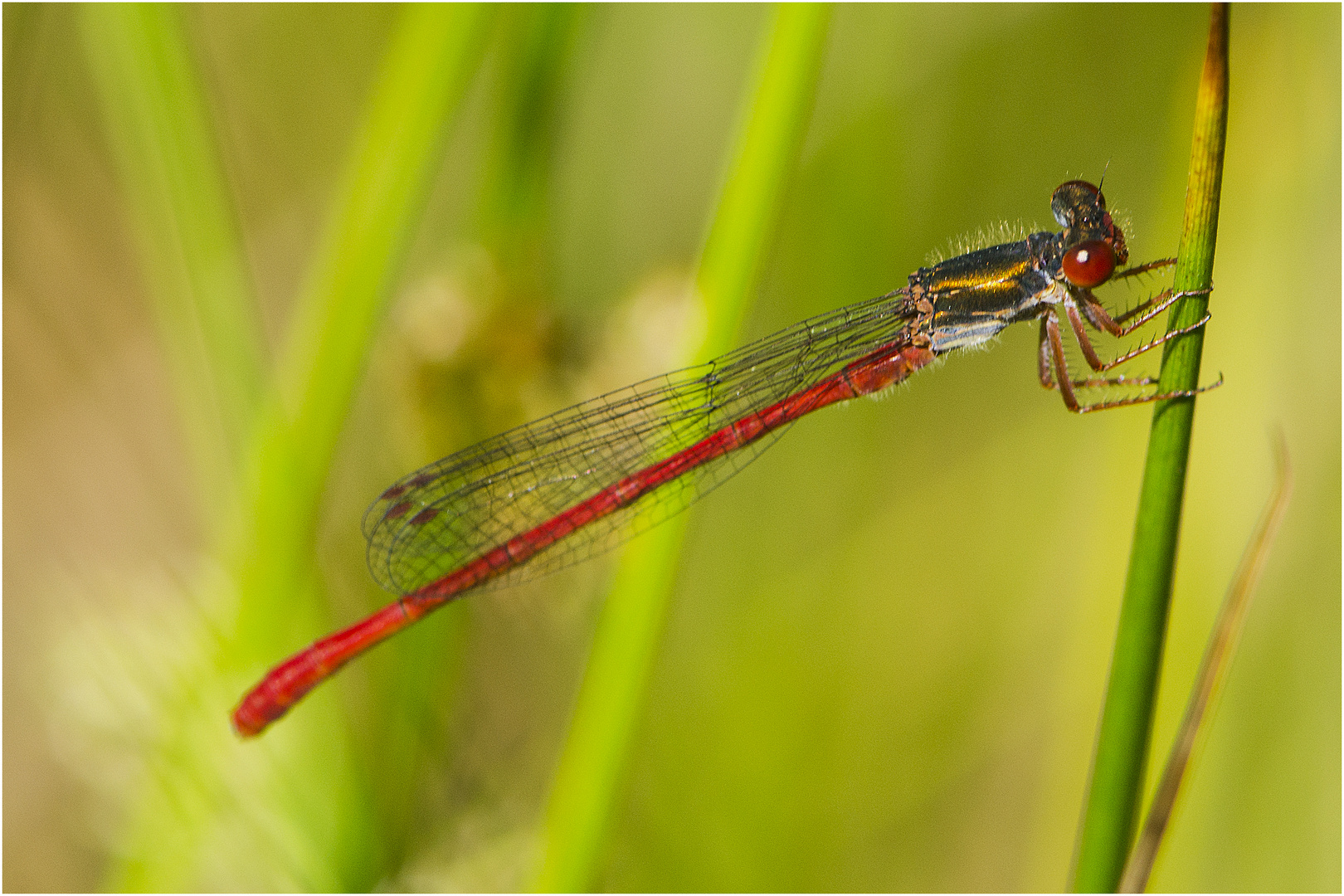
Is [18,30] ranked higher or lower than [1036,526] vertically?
higher

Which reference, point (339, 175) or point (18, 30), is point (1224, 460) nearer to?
point (339, 175)

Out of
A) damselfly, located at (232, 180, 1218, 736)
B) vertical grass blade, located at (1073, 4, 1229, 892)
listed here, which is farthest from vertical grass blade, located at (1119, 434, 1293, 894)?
damselfly, located at (232, 180, 1218, 736)

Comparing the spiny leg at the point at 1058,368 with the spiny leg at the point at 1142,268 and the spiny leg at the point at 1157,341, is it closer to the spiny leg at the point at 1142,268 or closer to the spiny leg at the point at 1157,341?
the spiny leg at the point at 1157,341

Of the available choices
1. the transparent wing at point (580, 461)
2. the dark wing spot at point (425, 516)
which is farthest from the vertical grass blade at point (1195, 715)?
the dark wing spot at point (425, 516)

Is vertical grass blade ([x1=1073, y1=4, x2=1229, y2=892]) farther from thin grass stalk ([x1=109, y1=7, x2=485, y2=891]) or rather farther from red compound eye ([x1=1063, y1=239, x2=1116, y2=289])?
thin grass stalk ([x1=109, y1=7, x2=485, y2=891])

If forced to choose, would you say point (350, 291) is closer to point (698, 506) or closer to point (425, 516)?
point (425, 516)

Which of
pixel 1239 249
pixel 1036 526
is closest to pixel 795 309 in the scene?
pixel 1036 526

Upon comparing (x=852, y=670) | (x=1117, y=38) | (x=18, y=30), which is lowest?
(x=852, y=670)
